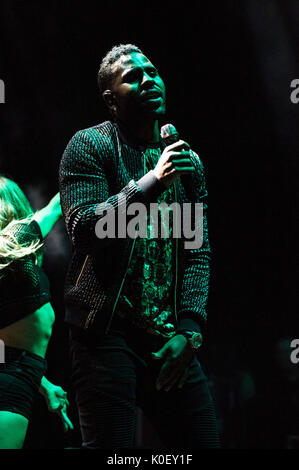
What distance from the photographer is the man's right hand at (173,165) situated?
149cm

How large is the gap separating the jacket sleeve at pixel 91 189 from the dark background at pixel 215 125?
4.38ft

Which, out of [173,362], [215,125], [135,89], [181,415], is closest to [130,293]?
[173,362]

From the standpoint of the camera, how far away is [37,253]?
7.02 feet

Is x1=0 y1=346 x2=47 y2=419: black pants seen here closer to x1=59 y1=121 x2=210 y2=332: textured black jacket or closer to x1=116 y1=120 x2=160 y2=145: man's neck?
x1=59 y1=121 x2=210 y2=332: textured black jacket

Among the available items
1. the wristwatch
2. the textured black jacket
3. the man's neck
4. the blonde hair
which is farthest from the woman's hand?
the man's neck

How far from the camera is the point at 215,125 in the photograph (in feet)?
11.4

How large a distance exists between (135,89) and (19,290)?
847 millimetres

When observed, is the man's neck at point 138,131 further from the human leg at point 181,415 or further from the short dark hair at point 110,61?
the human leg at point 181,415

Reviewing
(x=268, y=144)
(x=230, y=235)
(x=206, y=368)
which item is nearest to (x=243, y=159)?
(x=268, y=144)

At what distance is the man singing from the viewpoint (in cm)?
150

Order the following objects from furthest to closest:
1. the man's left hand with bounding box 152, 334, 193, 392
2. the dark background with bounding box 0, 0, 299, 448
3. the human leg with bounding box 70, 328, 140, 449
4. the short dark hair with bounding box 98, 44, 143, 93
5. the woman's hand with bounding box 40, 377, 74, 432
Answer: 1. the dark background with bounding box 0, 0, 299, 448
2. the woman's hand with bounding box 40, 377, 74, 432
3. the short dark hair with bounding box 98, 44, 143, 93
4. the man's left hand with bounding box 152, 334, 193, 392
5. the human leg with bounding box 70, 328, 140, 449

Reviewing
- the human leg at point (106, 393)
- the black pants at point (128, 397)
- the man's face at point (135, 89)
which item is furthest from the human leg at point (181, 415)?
the man's face at point (135, 89)
